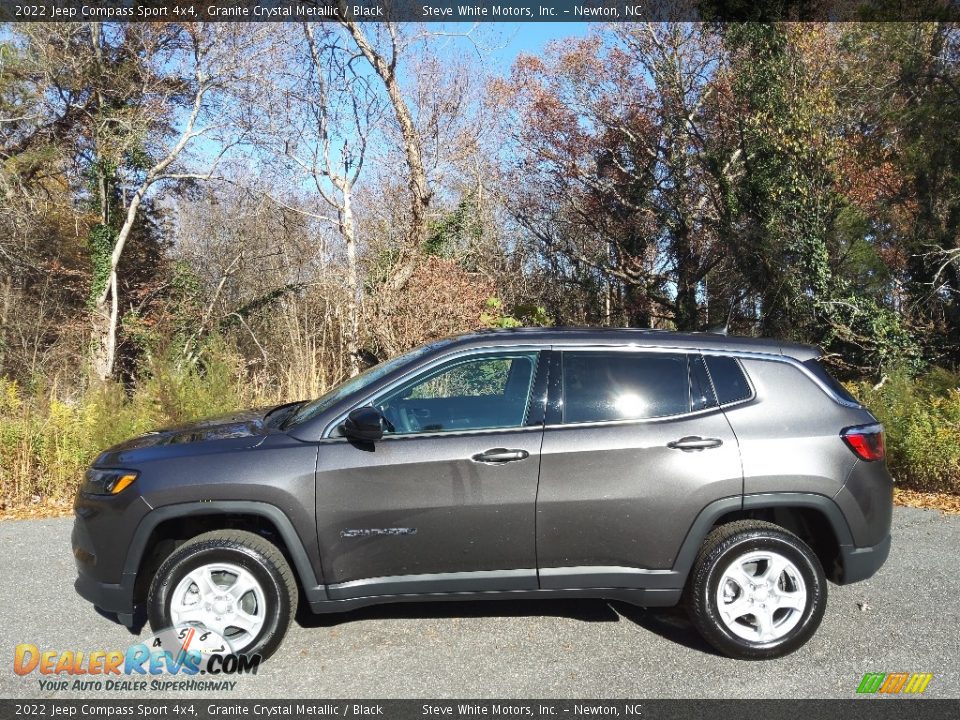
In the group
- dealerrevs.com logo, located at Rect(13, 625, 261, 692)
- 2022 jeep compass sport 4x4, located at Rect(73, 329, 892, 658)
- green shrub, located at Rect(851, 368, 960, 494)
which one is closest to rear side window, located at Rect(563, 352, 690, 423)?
2022 jeep compass sport 4x4, located at Rect(73, 329, 892, 658)

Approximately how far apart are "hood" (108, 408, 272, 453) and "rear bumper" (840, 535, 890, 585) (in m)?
3.23

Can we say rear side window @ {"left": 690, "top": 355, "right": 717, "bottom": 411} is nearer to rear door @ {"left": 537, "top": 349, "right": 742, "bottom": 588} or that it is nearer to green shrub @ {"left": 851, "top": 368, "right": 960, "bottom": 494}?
rear door @ {"left": 537, "top": 349, "right": 742, "bottom": 588}

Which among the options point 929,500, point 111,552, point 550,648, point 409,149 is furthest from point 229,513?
point 409,149

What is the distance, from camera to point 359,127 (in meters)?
15.9

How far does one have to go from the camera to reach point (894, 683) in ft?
12.0

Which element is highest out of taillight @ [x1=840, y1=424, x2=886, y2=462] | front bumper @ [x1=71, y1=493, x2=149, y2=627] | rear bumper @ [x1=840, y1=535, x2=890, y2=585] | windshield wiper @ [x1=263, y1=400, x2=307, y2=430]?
windshield wiper @ [x1=263, y1=400, x2=307, y2=430]

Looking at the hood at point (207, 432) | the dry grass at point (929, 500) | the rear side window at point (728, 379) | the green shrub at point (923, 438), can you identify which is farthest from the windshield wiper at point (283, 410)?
the green shrub at point (923, 438)

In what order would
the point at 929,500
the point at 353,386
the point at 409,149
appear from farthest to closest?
1. the point at 409,149
2. the point at 929,500
3. the point at 353,386

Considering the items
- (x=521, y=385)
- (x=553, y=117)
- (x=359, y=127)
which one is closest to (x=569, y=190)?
(x=553, y=117)

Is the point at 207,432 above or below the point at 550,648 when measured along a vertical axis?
above

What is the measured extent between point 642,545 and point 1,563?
4.89m

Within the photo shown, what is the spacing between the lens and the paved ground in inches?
142

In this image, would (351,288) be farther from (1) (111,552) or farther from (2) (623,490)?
(2) (623,490)

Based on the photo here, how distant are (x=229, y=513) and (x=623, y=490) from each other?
2.04 meters
